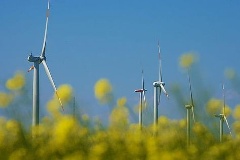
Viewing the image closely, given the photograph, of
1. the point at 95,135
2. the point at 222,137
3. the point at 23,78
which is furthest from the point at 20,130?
the point at 222,137

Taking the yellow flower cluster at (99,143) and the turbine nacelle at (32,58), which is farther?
the turbine nacelle at (32,58)

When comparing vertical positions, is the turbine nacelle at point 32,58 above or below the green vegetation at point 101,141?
above

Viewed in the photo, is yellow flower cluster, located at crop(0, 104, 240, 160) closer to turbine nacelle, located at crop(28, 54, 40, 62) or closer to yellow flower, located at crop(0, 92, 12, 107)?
yellow flower, located at crop(0, 92, 12, 107)

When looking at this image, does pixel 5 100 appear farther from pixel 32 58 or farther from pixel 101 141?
pixel 32 58

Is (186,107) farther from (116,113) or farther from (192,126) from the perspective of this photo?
(116,113)

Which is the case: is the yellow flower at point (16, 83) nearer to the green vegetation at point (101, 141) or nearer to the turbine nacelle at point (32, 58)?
the green vegetation at point (101, 141)

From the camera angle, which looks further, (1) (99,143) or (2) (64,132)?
(1) (99,143)

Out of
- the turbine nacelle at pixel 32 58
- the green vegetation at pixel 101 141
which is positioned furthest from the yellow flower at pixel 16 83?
the turbine nacelle at pixel 32 58

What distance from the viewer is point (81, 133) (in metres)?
13.2

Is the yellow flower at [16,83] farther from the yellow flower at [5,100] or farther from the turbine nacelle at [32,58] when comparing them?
the turbine nacelle at [32,58]

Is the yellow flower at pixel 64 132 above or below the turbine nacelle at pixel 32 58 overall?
below

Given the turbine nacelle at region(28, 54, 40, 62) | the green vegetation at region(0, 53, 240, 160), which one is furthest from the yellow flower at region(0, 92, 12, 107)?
the turbine nacelle at region(28, 54, 40, 62)

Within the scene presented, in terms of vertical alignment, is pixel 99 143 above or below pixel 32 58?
below

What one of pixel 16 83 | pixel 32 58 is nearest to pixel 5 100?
pixel 16 83
